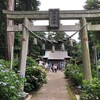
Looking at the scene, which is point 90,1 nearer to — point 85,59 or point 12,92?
point 85,59

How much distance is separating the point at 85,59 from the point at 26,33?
3.05 metres

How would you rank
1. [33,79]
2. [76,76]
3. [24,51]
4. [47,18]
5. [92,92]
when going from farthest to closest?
[76,76] < [33,79] < [47,18] < [24,51] < [92,92]

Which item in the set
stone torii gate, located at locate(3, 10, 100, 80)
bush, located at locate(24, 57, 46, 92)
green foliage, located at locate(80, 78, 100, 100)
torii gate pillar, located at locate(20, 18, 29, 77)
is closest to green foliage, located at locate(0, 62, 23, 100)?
green foliage, located at locate(80, 78, 100, 100)

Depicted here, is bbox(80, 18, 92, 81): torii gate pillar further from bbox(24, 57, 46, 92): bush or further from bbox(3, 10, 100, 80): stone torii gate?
bbox(24, 57, 46, 92): bush

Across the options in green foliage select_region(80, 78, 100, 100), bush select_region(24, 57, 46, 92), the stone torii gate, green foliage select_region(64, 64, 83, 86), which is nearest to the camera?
green foliage select_region(80, 78, 100, 100)

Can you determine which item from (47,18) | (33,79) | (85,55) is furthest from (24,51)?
(85,55)

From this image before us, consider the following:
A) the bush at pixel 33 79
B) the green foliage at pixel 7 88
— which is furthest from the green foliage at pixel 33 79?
the green foliage at pixel 7 88

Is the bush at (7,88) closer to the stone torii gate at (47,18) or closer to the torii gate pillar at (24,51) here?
the torii gate pillar at (24,51)

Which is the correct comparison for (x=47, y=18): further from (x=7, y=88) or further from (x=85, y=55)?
(x=7, y=88)

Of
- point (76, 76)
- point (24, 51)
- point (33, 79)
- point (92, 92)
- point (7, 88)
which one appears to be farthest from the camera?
point (76, 76)

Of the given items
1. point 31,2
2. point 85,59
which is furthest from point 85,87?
point 31,2

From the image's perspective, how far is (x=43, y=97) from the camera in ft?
40.7

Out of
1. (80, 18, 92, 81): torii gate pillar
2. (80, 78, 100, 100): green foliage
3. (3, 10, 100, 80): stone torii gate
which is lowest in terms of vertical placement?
(80, 78, 100, 100): green foliage

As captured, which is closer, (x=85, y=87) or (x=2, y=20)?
(x=85, y=87)
